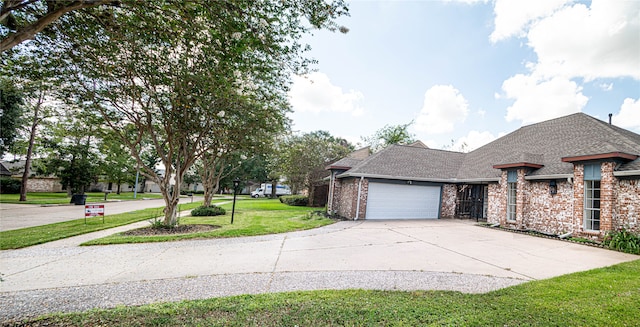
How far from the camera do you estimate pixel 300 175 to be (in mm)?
23641

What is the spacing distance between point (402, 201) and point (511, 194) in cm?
485

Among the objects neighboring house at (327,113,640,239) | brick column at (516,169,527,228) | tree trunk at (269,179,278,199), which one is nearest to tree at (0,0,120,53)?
neighboring house at (327,113,640,239)

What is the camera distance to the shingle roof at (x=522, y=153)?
995cm

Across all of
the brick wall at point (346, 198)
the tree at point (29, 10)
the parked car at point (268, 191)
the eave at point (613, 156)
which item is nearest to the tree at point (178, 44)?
the tree at point (29, 10)

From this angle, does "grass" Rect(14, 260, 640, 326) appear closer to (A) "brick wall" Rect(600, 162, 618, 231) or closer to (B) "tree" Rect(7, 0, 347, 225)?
(B) "tree" Rect(7, 0, 347, 225)

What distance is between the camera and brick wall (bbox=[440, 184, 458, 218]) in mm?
15030

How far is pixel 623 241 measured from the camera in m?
7.52

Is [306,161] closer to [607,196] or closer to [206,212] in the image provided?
[206,212]

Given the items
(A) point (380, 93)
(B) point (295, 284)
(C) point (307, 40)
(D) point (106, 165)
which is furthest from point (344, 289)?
(D) point (106, 165)

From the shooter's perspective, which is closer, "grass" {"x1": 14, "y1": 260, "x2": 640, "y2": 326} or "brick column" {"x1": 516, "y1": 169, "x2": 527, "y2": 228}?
"grass" {"x1": 14, "y1": 260, "x2": 640, "y2": 326}

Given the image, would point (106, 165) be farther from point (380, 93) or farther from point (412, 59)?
point (412, 59)

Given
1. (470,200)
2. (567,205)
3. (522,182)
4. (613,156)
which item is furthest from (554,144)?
(470,200)

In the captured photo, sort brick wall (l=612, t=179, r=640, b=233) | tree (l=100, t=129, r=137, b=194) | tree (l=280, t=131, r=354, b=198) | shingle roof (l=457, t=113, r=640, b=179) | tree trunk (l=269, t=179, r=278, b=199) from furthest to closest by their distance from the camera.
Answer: tree trunk (l=269, t=179, r=278, b=199) → tree (l=100, t=129, r=137, b=194) → tree (l=280, t=131, r=354, b=198) → shingle roof (l=457, t=113, r=640, b=179) → brick wall (l=612, t=179, r=640, b=233)

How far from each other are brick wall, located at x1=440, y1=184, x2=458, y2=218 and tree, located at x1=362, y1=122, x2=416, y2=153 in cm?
1984
